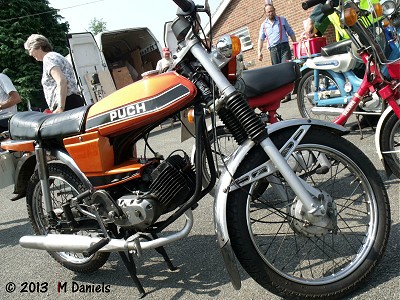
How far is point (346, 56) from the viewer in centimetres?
444

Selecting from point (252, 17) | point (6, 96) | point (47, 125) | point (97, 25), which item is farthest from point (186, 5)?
point (97, 25)

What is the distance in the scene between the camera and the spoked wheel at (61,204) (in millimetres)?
2578

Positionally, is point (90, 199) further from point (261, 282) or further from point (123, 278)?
point (261, 282)

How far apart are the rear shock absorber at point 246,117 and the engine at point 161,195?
458 millimetres

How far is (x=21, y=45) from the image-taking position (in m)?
21.8

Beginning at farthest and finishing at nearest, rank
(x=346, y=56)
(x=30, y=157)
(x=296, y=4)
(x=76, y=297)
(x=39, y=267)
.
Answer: (x=296, y=4), (x=346, y=56), (x=39, y=267), (x=30, y=157), (x=76, y=297)

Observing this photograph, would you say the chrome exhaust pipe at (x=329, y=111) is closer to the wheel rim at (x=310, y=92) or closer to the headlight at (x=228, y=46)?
the wheel rim at (x=310, y=92)

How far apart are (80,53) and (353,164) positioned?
8.41m

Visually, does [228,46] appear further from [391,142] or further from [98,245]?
[391,142]

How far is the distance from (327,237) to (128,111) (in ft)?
4.68

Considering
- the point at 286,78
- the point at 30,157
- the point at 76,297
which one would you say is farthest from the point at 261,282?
the point at 30,157

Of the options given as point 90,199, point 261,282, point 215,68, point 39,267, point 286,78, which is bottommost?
point 39,267

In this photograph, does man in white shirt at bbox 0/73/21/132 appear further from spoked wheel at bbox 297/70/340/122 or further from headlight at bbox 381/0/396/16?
headlight at bbox 381/0/396/16

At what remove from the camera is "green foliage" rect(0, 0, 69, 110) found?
21.3 meters
